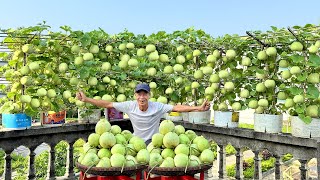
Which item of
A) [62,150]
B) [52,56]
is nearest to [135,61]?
[52,56]

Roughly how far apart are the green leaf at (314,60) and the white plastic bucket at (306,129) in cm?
70

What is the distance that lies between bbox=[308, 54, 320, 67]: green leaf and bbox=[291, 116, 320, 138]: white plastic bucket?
27.7 inches

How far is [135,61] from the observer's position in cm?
645

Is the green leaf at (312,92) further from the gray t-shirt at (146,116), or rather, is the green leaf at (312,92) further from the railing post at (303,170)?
the gray t-shirt at (146,116)

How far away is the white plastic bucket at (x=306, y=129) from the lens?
496 cm

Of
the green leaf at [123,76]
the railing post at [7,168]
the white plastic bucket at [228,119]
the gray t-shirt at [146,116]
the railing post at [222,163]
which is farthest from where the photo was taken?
the green leaf at [123,76]

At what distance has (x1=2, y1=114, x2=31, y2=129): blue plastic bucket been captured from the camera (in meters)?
5.52

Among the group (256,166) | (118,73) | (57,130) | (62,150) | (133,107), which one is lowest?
(62,150)

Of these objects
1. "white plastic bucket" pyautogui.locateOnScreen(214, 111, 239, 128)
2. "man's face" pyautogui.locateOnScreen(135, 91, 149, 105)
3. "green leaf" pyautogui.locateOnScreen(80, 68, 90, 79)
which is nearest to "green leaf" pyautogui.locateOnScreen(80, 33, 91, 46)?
"green leaf" pyautogui.locateOnScreen(80, 68, 90, 79)

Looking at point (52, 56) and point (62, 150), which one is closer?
point (52, 56)

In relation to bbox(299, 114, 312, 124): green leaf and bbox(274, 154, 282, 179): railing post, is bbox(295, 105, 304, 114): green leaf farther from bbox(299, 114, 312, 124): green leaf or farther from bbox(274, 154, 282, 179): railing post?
bbox(274, 154, 282, 179): railing post

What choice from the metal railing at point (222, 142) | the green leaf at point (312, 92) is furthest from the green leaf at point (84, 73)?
the green leaf at point (312, 92)

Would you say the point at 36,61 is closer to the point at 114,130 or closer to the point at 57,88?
the point at 57,88

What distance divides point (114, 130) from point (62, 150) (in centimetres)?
1180
